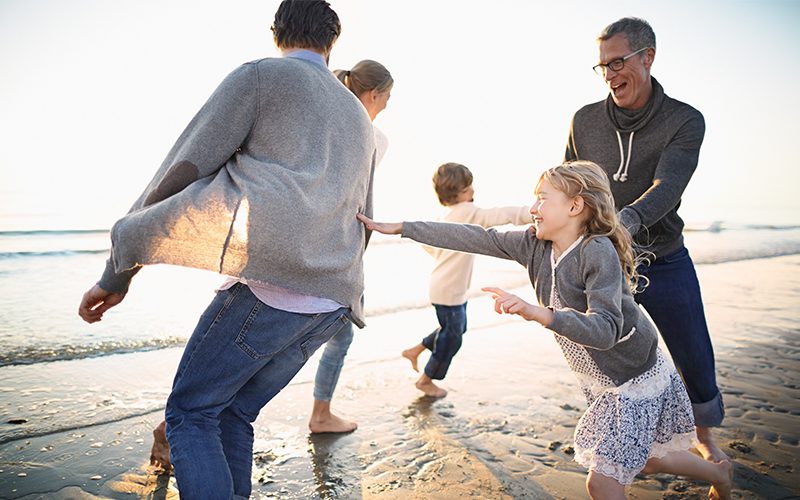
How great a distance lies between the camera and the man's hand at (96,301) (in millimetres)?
2049

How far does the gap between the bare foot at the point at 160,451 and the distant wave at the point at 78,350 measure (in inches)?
105

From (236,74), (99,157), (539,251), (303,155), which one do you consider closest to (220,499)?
(303,155)

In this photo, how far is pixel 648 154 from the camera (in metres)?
3.16

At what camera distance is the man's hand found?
80.7 inches

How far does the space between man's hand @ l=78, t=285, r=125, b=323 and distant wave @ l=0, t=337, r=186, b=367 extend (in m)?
3.73

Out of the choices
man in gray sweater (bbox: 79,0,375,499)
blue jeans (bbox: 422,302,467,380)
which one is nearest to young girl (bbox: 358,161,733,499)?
man in gray sweater (bbox: 79,0,375,499)

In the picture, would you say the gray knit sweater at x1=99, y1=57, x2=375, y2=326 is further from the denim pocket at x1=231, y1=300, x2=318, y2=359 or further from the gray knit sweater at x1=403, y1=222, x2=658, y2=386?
the gray knit sweater at x1=403, y1=222, x2=658, y2=386

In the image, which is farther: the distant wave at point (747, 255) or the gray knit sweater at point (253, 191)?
the distant wave at point (747, 255)

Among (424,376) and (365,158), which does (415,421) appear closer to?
(424,376)

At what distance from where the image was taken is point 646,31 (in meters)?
3.14

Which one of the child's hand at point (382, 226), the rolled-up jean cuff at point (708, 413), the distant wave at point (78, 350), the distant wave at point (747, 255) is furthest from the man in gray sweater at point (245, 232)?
the distant wave at point (747, 255)

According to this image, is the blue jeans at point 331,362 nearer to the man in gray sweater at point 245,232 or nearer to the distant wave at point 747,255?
the man in gray sweater at point 245,232

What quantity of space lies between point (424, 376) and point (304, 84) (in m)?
3.17

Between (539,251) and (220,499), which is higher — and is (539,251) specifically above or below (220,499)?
above
